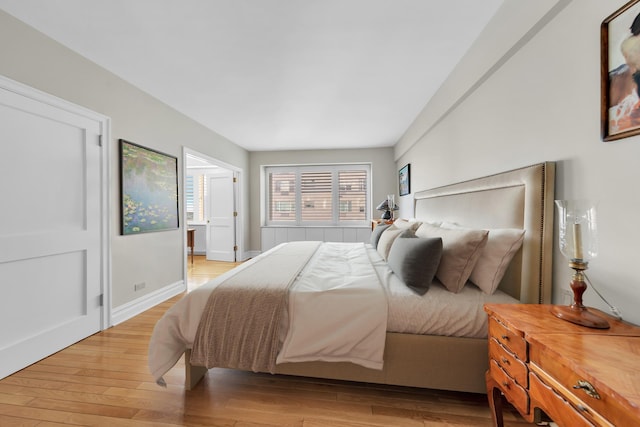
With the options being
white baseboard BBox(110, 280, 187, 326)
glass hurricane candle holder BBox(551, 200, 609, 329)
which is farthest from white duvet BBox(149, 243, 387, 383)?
white baseboard BBox(110, 280, 187, 326)

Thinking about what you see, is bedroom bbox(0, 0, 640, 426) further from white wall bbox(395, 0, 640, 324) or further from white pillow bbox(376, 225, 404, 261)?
white pillow bbox(376, 225, 404, 261)

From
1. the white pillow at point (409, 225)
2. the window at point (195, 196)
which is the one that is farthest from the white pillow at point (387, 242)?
the window at point (195, 196)

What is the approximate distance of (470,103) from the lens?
6.99ft

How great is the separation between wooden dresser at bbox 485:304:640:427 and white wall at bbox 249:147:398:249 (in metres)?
4.24

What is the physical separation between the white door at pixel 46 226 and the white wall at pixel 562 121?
3.31 m

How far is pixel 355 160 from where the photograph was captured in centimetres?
526

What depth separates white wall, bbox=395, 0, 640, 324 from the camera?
1.00 meters

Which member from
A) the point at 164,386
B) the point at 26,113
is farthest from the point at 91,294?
the point at 26,113

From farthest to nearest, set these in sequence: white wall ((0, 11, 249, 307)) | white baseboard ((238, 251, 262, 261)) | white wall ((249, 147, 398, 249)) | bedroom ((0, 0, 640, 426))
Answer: white baseboard ((238, 251, 262, 261)), white wall ((249, 147, 398, 249)), white wall ((0, 11, 249, 307)), bedroom ((0, 0, 640, 426))

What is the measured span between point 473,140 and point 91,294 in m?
3.64

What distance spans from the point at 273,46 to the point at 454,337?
2.39 metres

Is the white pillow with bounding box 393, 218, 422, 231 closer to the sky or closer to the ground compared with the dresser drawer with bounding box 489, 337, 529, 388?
closer to the sky

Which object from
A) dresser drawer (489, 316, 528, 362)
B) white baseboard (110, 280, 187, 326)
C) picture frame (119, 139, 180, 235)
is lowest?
white baseboard (110, 280, 187, 326)

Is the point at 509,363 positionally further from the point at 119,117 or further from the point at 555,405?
the point at 119,117
